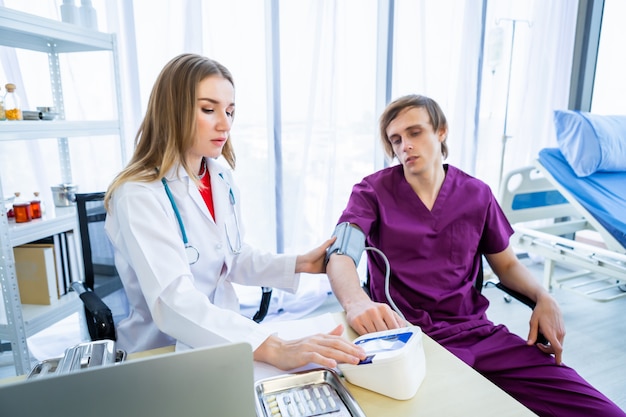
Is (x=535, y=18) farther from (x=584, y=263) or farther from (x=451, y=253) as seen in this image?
(x=451, y=253)

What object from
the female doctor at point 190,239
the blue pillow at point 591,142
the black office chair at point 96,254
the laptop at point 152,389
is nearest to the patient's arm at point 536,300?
the female doctor at point 190,239

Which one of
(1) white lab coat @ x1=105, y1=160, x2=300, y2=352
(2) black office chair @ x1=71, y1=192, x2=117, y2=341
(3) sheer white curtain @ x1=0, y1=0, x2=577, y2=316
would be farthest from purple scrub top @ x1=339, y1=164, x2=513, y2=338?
(3) sheer white curtain @ x1=0, y1=0, x2=577, y2=316

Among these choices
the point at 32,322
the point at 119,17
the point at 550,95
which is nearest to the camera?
the point at 32,322

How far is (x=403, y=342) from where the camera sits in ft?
2.47

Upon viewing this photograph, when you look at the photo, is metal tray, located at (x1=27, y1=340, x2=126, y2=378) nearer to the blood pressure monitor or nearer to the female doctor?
the female doctor

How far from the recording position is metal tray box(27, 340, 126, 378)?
0.69m

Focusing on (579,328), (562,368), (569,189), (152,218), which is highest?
(152,218)

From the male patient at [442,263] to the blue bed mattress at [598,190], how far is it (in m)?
1.17

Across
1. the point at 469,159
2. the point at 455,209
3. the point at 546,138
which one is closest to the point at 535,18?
the point at 546,138

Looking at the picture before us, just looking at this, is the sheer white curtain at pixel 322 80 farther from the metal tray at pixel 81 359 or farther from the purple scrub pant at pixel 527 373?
the metal tray at pixel 81 359

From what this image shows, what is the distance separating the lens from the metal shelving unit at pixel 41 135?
1422 millimetres

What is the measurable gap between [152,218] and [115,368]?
2.00ft

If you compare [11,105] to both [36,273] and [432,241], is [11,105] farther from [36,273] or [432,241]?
[432,241]

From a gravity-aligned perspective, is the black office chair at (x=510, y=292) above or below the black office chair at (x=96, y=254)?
below
